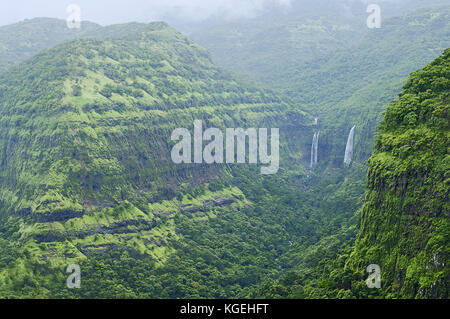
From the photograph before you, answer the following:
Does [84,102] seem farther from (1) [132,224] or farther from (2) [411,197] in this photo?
(2) [411,197]

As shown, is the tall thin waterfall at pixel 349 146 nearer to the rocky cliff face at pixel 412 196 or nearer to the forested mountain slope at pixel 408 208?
the rocky cliff face at pixel 412 196

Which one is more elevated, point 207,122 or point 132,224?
point 207,122

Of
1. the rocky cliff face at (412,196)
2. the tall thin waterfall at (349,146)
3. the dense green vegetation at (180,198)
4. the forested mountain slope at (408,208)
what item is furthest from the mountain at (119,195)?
the rocky cliff face at (412,196)

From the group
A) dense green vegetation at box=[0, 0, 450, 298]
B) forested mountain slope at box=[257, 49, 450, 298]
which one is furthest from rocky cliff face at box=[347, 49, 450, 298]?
dense green vegetation at box=[0, 0, 450, 298]

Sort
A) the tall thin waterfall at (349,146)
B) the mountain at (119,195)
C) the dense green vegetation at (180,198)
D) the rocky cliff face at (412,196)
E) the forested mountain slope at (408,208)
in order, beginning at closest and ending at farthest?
1. the rocky cliff face at (412,196)
2. the forested mountain slope at (408,208)
3. the dense green vegetation at (180,198)
4. the mountain at (119,195)
5. the tall thin waterfall at (349,146)

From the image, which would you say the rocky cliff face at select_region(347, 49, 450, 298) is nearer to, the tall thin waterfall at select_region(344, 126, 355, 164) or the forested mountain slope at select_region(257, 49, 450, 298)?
the forested mountain slope at select_region(257, 49, 450, 298)

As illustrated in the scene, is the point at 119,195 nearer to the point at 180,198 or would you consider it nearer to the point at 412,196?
the point at 180,198

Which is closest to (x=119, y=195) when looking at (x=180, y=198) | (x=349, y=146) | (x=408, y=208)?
(x=180, y=198)

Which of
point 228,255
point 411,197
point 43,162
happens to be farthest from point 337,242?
point 43,162
